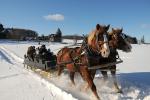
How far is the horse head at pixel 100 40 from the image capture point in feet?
28.0

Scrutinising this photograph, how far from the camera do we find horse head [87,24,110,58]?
8.53 meters

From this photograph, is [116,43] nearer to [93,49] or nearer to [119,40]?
[119,40]

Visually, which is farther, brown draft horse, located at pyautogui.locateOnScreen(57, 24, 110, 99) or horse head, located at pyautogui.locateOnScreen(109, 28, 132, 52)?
horse head, located at pyautogui.locateOnScreen(109, 28, 132, 52)

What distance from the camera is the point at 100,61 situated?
968 centimetres

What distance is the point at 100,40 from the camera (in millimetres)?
8891

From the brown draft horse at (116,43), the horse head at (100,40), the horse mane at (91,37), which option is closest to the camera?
the horse head at (100,40)

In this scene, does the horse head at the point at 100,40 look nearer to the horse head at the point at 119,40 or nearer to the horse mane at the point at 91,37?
the horse mane at the point at 91,37

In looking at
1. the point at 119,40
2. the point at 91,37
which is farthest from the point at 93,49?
the point at 119,40

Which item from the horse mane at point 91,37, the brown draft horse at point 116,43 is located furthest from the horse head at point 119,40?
the horse mane at point 91,37

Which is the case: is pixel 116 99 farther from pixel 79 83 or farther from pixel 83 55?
pixel 79 83

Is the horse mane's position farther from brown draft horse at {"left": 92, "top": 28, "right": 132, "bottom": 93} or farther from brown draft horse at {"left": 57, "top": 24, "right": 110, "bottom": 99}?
brown draft horse at {"left": 92, "top": 28, "right": 132, "bottom": 93}

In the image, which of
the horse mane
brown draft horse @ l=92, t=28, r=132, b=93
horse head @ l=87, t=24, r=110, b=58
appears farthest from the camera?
brown draft horse @ l=92, t=28, r=132, b=93

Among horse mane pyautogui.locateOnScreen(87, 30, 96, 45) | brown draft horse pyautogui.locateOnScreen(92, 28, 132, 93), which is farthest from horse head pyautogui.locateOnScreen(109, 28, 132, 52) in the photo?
horse mane pyautogui.locateOnScreen(87, 30, 96, 45)

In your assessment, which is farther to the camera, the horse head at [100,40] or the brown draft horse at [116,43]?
the brown draft horse at [116,43]
